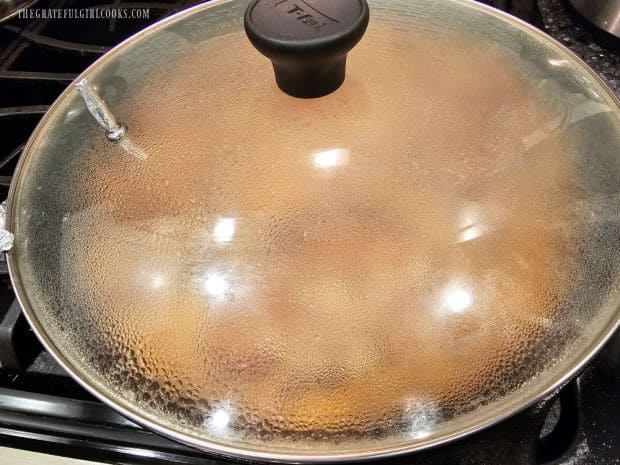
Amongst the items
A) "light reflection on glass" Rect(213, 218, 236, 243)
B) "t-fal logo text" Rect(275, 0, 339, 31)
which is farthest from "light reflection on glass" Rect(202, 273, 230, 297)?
"t-fal logo text" Rect(275, 0, 339, 31)

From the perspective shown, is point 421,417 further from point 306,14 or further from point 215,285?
point 306,14

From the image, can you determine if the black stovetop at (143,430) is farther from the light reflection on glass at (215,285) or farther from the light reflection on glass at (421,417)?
the light reflection on glass at (215,285)

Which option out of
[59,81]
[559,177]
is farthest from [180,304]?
[59,81]

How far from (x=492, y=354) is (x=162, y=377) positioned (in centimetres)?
34

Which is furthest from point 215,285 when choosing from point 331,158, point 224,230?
point 331,158

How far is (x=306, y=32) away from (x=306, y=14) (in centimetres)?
3

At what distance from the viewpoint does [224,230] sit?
650 millimetres

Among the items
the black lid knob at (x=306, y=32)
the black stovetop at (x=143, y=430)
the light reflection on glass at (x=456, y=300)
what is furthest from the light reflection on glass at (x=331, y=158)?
the black stovetop at (x=143, y=430)

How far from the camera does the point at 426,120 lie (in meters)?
0.72

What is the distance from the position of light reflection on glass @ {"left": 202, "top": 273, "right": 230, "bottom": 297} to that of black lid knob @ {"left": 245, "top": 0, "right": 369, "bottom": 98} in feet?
0.79

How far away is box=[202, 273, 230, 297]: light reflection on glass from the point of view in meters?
Answer: 0.63

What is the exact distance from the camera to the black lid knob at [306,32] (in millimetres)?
586

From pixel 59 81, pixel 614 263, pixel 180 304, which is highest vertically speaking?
pixel 614 263

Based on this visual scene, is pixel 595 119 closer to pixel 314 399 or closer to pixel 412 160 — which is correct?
pixel 412 160
